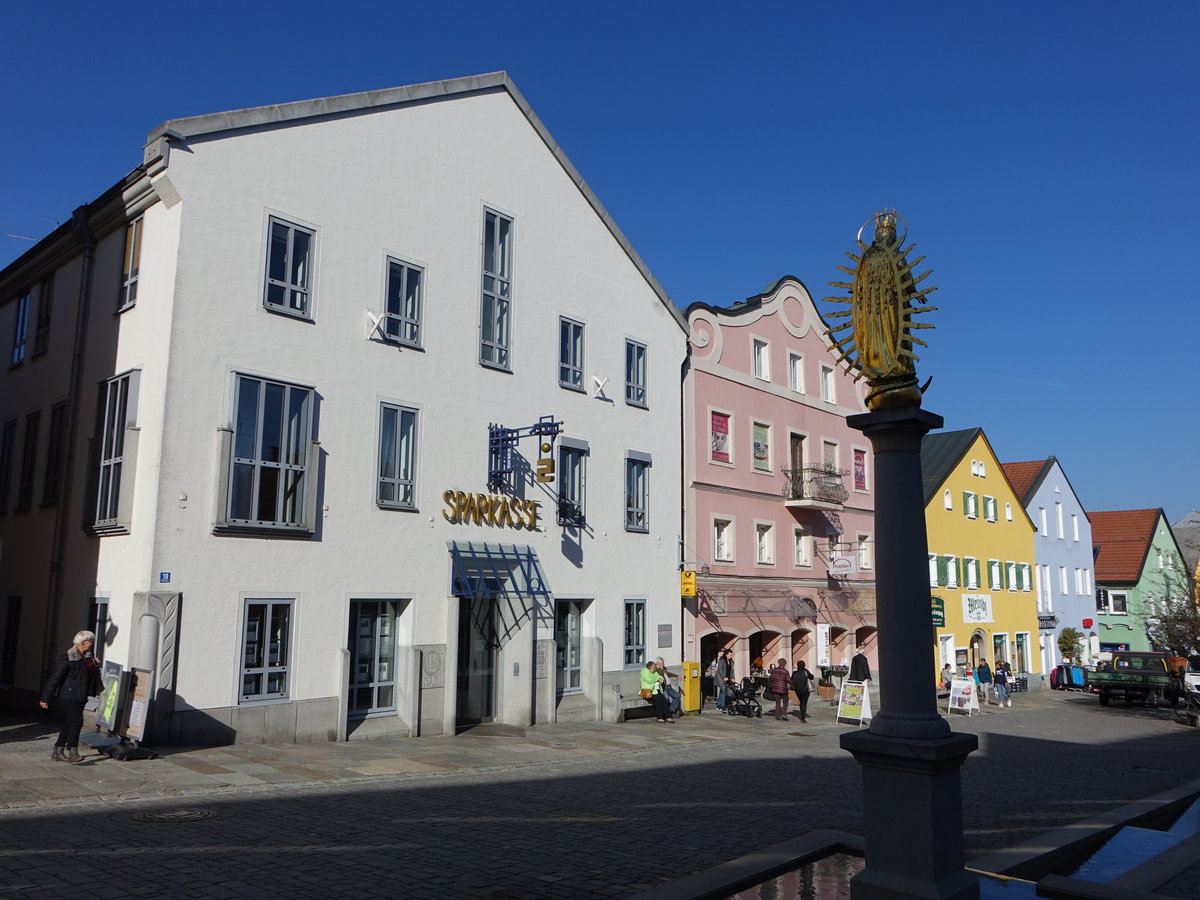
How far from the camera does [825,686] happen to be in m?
31.9

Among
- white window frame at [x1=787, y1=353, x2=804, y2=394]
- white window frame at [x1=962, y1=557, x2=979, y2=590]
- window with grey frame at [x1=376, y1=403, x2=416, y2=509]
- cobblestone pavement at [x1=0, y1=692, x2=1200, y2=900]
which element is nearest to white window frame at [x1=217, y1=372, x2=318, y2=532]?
window with grey frame at [x1=376, y1=403, x2=416, y2=509]

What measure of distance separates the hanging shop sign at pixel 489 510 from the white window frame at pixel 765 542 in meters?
10.7

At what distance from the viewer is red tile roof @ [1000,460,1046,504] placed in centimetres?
5173

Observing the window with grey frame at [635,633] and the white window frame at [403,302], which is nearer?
the white window frame at [403,302]

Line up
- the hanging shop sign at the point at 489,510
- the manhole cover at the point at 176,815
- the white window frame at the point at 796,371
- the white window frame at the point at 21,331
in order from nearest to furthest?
the manhole cover at the point at 176,815
the hanging shop sign at the point at 489,510
the white window frame at the point at 21,331
the white window frame at the point at 796,371

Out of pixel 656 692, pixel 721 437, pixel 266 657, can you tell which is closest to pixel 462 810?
pixel 266 657

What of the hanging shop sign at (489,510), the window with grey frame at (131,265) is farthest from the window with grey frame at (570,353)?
the window with grey frame at (131,265)

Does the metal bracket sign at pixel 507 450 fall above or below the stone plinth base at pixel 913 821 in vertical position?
above

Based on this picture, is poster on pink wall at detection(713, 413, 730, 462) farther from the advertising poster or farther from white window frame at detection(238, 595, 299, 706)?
white window frame at detection(238, 595, 299, 706)

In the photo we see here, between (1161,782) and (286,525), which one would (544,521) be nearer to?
(286,525)

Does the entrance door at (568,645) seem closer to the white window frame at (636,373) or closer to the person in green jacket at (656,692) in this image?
the person in green jacket at (656,692)

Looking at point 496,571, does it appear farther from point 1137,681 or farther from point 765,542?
point 1137,681

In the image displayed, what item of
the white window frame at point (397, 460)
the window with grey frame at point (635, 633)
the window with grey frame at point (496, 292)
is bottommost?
the window with grey frame at point (635, 633)

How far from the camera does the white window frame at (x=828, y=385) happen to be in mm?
34906
